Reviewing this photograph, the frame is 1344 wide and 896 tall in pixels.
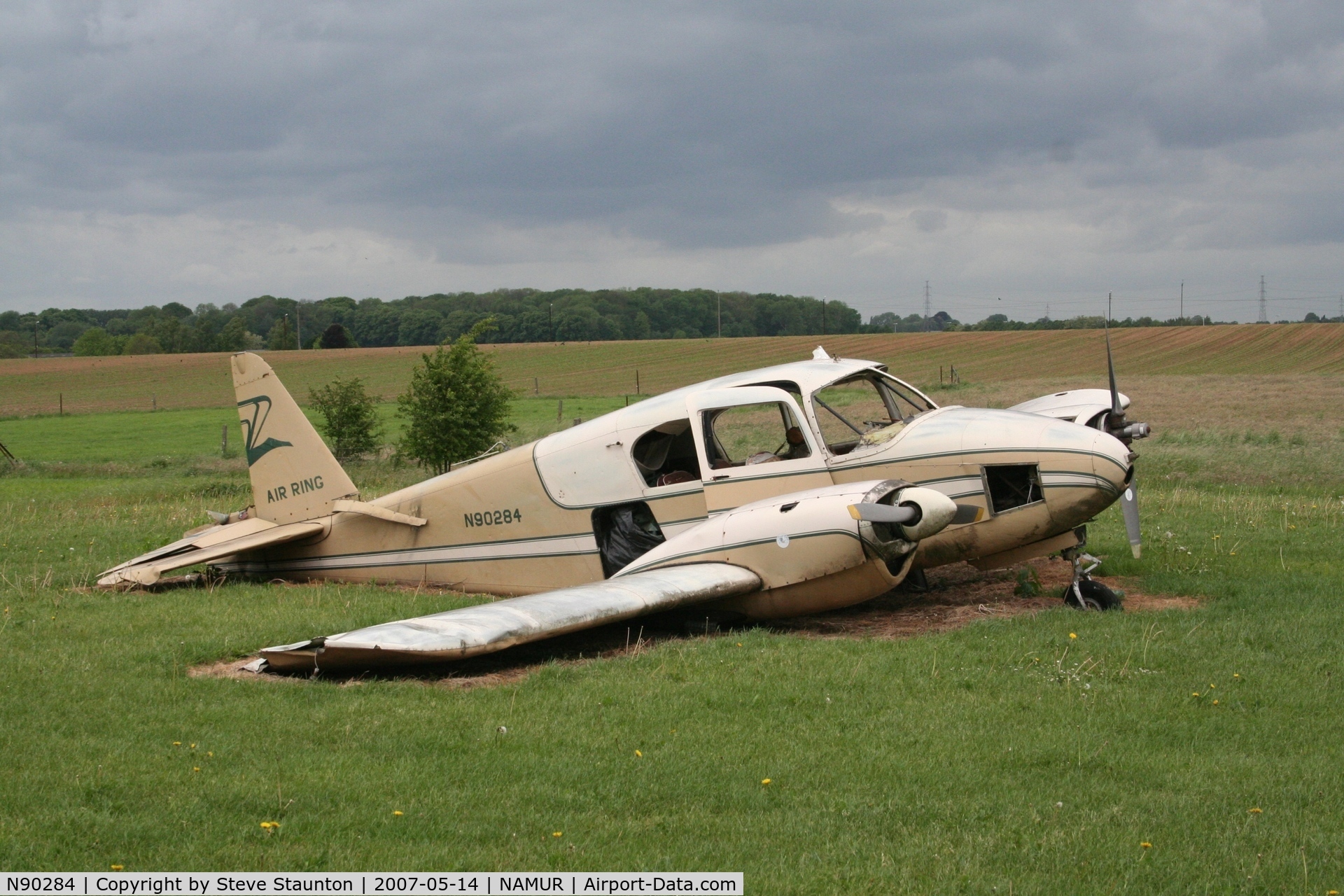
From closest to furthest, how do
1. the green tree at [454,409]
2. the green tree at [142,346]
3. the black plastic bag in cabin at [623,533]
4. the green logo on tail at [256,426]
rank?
Result: the black plastic bag in cabin at [623,533], the green logo on tail at [256,426], the green tree at [454,409], the green tree at [142,346]

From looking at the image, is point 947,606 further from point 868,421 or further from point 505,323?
point 505,323

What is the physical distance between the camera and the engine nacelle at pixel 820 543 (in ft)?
31.7

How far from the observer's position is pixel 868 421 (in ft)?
40.9

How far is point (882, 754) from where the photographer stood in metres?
6.56

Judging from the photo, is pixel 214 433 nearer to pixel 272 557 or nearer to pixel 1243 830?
pixel 272 557

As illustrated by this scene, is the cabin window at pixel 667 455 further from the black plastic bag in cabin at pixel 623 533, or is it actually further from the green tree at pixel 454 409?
the green tree at pixel 454 409

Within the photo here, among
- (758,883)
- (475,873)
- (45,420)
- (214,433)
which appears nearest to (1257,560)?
(758,883)

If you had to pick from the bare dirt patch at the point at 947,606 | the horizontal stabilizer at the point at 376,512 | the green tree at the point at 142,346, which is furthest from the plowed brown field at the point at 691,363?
the horizontal stabilizer at the point at 376,512

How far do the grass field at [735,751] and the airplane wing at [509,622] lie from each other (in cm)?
30

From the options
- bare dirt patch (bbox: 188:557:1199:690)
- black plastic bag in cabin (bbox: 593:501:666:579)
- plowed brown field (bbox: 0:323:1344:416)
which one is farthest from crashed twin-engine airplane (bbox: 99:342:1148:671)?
plowed brown field (bbox: 0:323:1344:416)

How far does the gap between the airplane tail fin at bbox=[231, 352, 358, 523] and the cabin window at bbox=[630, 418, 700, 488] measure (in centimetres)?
391

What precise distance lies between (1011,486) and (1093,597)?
1319 millimetres

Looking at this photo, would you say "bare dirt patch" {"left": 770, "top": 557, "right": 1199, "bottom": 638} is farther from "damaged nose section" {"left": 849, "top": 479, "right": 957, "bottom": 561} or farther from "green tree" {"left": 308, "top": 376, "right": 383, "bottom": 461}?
"green tree" {"left": 308, "top": 376, "right": 383, "bottom": 461}
